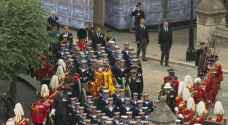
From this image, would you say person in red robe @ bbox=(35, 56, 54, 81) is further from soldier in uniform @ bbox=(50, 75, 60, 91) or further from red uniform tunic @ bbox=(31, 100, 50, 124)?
red uniform tunic @ bbox=(31, 100, 50, 124)

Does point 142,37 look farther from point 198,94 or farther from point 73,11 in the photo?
point 198,94

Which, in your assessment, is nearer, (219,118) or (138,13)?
(219,118)

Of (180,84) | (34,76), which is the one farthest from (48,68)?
(180,84)

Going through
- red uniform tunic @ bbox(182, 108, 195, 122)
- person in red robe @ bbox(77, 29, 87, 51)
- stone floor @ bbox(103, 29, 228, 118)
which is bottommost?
stone floor @ bbox(103, 29, 228, 118)

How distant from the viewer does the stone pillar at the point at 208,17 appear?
105 feet

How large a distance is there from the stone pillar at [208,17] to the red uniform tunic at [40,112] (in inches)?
481

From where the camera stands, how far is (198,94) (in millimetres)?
22703

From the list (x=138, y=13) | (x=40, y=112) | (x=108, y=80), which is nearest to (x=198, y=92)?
(x=108, y=80)

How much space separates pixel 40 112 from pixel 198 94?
177 inches

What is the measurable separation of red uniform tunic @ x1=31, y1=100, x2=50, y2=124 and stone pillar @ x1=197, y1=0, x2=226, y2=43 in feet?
40.1

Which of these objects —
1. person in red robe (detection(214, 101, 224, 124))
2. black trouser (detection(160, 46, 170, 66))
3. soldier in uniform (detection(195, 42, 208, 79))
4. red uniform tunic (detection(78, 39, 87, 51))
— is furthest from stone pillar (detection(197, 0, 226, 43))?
person in red robe (detection(214, 101, 224, 124))

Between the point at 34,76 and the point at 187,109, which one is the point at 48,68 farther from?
the point at 187,109

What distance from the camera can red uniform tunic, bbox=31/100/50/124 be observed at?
2094 cm

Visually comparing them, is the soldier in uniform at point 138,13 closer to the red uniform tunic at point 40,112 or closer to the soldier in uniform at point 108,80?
the soldier in uniform at point 108,80
